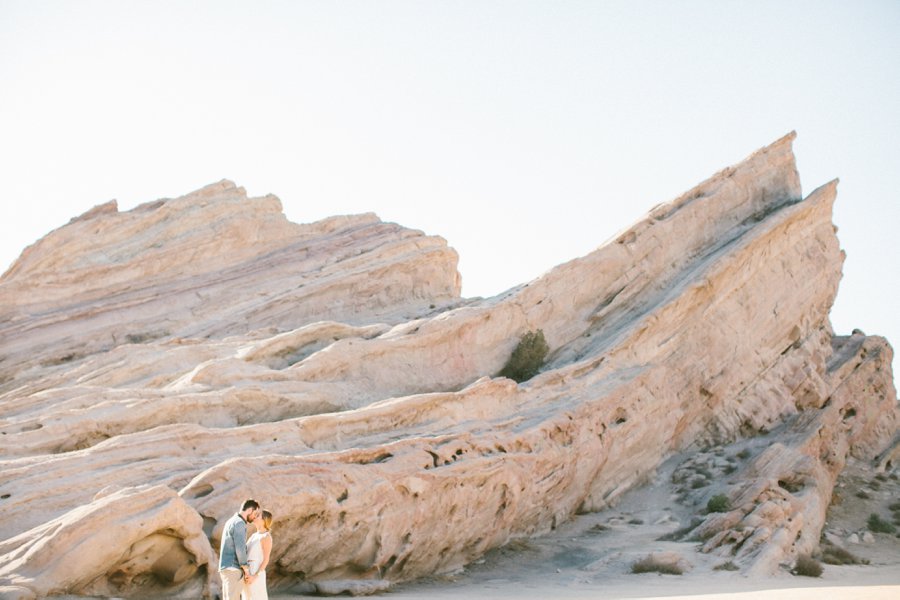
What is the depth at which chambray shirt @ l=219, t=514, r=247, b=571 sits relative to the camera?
12.5 meters

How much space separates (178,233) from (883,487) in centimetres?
2755

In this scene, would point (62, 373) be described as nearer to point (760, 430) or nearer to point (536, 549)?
point (536, 549)

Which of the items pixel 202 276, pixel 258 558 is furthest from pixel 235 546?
pixel 202 276

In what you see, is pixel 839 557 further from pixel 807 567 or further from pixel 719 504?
pixel 719 504

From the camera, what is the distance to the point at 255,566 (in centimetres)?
1249

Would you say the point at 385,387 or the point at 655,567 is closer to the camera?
the point at 655,567

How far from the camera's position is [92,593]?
15.4 meters

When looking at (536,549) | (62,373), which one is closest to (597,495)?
(536,549)

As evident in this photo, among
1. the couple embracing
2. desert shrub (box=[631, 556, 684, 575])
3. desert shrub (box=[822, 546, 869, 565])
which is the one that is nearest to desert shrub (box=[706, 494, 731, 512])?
desert shrub (box=[822, 546, 869, 565])

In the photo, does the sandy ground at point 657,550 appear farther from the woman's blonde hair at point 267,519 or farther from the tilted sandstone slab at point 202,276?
the tilted sandstone slab at point 202,276

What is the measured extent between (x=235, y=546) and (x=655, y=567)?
1315cm

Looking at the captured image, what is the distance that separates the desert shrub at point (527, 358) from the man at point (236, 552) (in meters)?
18.0

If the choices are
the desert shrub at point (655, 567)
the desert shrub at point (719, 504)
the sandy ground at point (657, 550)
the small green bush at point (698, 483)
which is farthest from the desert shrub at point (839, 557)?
the desert shrub at point (655, 567)

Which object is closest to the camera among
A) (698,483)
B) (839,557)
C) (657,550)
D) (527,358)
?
(657,550)
